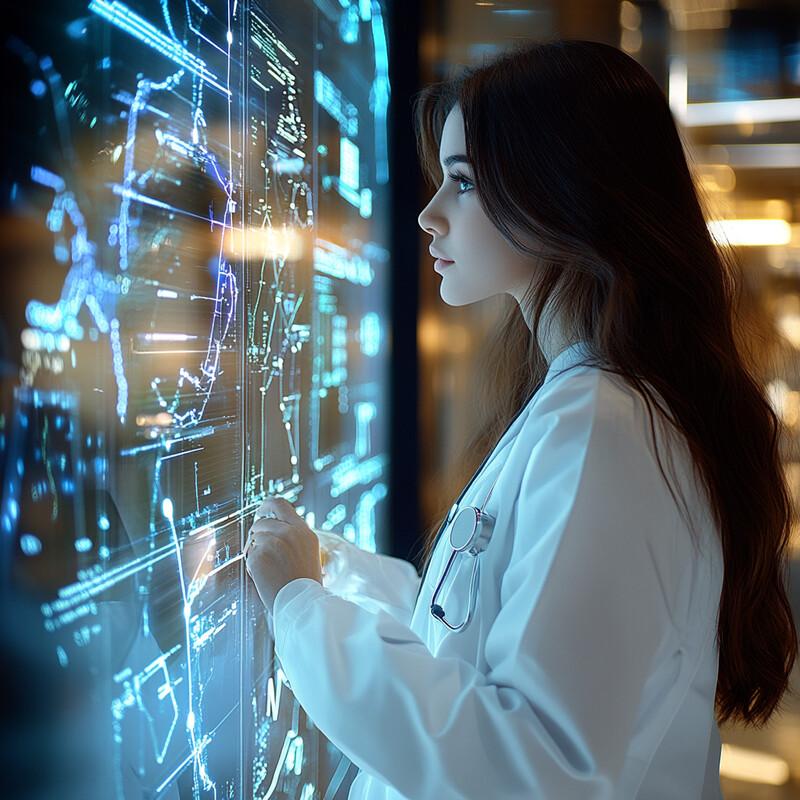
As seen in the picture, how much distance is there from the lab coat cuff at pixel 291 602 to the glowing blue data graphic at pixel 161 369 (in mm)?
96

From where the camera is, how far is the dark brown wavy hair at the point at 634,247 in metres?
0.80

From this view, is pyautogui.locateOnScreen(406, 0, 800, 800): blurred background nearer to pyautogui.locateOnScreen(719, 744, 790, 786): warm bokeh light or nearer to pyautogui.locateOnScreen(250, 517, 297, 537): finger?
pyautogui.locateOnScreen(719, 744, 790, 786): warm bokeh light

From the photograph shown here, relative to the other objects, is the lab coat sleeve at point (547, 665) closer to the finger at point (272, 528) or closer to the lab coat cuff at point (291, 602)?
the lab coat cuff at point (291, 602)

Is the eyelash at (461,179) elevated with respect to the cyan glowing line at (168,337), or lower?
elevated

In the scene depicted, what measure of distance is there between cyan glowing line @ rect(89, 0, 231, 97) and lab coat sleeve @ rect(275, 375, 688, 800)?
506 millimetres

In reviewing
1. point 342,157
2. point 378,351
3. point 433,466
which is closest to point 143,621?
point 342,157

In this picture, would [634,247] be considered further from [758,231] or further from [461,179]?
[758,231]

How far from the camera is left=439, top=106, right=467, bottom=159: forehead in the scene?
907mm

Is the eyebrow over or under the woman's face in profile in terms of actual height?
over

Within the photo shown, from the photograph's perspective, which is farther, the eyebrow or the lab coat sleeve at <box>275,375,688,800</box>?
the eyebrow

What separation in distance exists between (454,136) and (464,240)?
0.45 ft

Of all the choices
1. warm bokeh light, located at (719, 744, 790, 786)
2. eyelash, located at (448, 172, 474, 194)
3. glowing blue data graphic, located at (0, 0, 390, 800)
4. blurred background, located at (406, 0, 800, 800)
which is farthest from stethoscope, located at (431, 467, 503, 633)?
warm bokeh light, located at (719, 744, 790, 786)

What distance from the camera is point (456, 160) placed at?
2.98 ft

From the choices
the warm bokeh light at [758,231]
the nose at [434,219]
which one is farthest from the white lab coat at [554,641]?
the warm bokeh light at [758,231]
